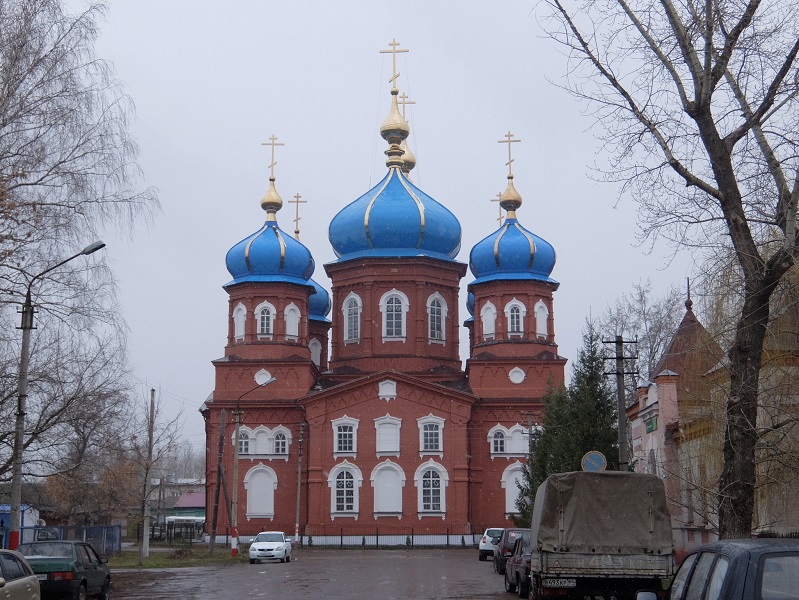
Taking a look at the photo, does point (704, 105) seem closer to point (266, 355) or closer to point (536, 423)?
point (536, 423)

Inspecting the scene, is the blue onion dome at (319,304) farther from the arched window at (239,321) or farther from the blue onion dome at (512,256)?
the blue onion dome at (512,256)

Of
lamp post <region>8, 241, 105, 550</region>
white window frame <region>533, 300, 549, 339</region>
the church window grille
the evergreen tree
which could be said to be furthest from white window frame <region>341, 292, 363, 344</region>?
lamp post <region>8, 241, 105, 550</region>

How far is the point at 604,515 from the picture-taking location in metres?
17.3

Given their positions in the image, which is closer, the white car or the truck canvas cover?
the truck canvas cover

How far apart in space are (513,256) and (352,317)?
342 inches

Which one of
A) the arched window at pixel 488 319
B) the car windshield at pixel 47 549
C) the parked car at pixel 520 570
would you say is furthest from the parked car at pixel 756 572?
the arched window at pixel 488 319

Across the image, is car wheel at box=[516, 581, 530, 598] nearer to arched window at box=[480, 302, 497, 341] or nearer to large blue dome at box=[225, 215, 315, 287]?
arched window at box=[480, 302, 497, 341]

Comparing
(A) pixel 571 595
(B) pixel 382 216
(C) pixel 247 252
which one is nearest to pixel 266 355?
(C) pixel 247 252

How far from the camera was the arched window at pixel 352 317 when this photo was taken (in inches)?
2127

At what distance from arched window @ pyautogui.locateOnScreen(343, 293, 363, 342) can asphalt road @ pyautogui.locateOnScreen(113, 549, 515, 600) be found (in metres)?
16.1

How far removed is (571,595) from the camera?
1659 centimetres

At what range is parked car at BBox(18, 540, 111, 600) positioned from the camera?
18.6 metres

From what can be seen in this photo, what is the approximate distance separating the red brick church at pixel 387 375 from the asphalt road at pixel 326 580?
31.4 ft

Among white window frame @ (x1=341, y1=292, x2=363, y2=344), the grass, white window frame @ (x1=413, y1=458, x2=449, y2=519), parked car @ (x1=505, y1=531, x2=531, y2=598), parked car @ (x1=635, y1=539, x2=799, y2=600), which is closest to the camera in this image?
parked car @ (x1=635, y1=539, x2=799, y2=600)
